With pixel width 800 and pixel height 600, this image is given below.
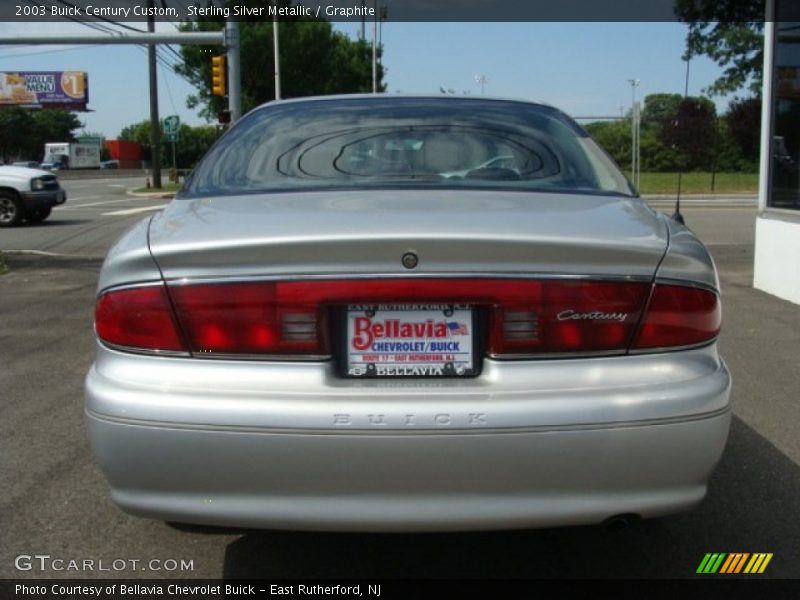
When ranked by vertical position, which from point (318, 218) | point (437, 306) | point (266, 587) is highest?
point (318, 218)

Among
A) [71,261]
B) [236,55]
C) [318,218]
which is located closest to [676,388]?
[318,218]

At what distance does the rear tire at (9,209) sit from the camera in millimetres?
17344

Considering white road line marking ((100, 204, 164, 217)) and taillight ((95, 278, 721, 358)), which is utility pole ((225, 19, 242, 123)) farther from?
taillight ((95, 278, 721, 358))

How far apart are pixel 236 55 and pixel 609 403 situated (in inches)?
694

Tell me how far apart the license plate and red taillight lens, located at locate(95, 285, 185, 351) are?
0.50 meters

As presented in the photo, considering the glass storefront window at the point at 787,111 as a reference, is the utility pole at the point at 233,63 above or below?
above

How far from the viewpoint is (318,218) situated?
8.61 feet

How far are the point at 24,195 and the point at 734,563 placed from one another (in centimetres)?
1673

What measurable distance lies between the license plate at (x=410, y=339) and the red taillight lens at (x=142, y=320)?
50 centimetres

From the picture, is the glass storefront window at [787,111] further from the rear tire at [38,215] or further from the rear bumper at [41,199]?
the rear tire at [38,215]

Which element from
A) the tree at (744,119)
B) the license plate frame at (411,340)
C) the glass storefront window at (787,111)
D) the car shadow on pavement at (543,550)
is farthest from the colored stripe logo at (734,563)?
the tree at (744,119)

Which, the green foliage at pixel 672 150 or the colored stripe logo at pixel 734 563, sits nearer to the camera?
the colored stripe logo at pixel 734 563

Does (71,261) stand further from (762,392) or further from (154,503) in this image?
(154,503)

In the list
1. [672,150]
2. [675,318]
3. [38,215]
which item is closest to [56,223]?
[38,215]
